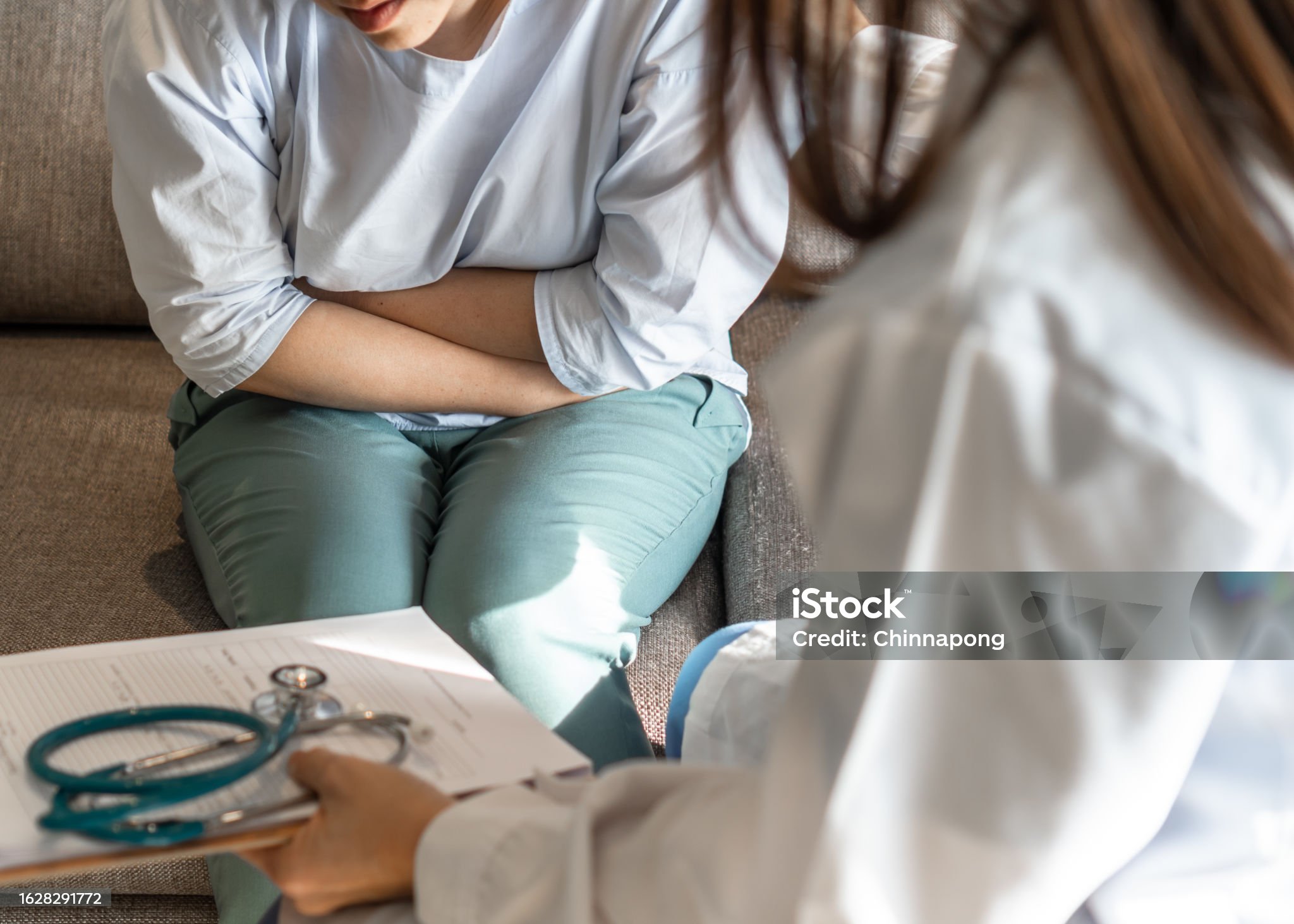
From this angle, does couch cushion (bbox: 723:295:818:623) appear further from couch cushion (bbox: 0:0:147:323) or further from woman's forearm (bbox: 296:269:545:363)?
couch cushion (bbox: 0:0:147:323)

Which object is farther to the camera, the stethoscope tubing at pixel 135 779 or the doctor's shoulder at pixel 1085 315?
the stethoscope tubing at pixel 135 779

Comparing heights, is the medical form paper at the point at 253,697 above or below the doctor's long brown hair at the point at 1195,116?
below

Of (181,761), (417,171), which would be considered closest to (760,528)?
(417,171)

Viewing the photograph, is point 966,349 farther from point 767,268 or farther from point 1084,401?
point 767,268

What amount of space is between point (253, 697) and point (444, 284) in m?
0.59

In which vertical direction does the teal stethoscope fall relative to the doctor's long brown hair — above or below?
below

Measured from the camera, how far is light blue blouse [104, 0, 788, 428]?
3.56ft

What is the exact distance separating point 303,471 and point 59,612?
0.96ft

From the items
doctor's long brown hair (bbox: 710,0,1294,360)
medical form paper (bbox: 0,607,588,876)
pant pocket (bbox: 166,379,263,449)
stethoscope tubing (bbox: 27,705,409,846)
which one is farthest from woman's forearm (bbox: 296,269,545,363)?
doctor's long brown hair (bbox: 710,0,1294,360)

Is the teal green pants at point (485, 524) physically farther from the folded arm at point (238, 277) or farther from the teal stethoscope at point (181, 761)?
the teal stethoscope at point (181, 761)

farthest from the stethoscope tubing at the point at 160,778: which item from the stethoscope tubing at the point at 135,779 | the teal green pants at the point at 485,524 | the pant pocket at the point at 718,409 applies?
the pant pocket at the point at 718,409

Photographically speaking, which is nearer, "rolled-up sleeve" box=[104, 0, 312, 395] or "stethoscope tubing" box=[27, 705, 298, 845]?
"stethoscope tubing" box=[27, 705, 298, 845]

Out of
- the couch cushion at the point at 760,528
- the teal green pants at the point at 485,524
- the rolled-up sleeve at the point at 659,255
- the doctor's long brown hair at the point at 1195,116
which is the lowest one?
the couch cushion at the point at 760,528

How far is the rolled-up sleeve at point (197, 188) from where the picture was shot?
108 cm
